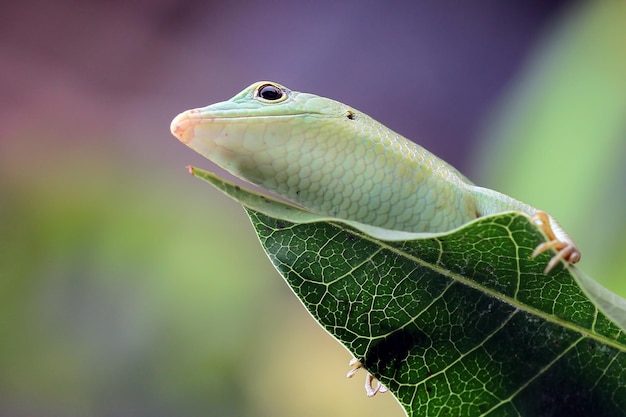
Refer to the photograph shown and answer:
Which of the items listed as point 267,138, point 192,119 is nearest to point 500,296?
point 267,138

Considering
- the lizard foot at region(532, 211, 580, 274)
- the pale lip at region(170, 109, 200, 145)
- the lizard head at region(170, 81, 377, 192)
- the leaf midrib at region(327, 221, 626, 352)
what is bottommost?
the pale lip at region(170, 109, 200, 145)

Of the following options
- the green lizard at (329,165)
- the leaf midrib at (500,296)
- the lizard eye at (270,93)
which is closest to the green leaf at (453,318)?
the leaf midrib at (500,296)

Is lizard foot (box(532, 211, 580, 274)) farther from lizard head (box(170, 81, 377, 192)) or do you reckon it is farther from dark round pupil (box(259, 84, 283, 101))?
dark round pupil (box(259, 84, 283, 101))

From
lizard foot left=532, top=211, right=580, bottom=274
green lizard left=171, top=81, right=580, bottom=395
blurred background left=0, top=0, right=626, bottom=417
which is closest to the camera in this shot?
lizard foot left=532, top=211, right=580, bottom=274

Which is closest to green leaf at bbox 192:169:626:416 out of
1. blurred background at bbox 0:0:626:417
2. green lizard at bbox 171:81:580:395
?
green lizard at bbox 171:81:580:395

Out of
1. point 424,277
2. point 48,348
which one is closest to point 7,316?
→ point 48,348

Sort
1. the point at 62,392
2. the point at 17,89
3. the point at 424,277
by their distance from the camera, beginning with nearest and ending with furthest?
the point at 424,277
the point at 62,392
the point at 17,89

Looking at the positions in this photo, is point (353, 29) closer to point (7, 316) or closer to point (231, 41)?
point (231, 41)
